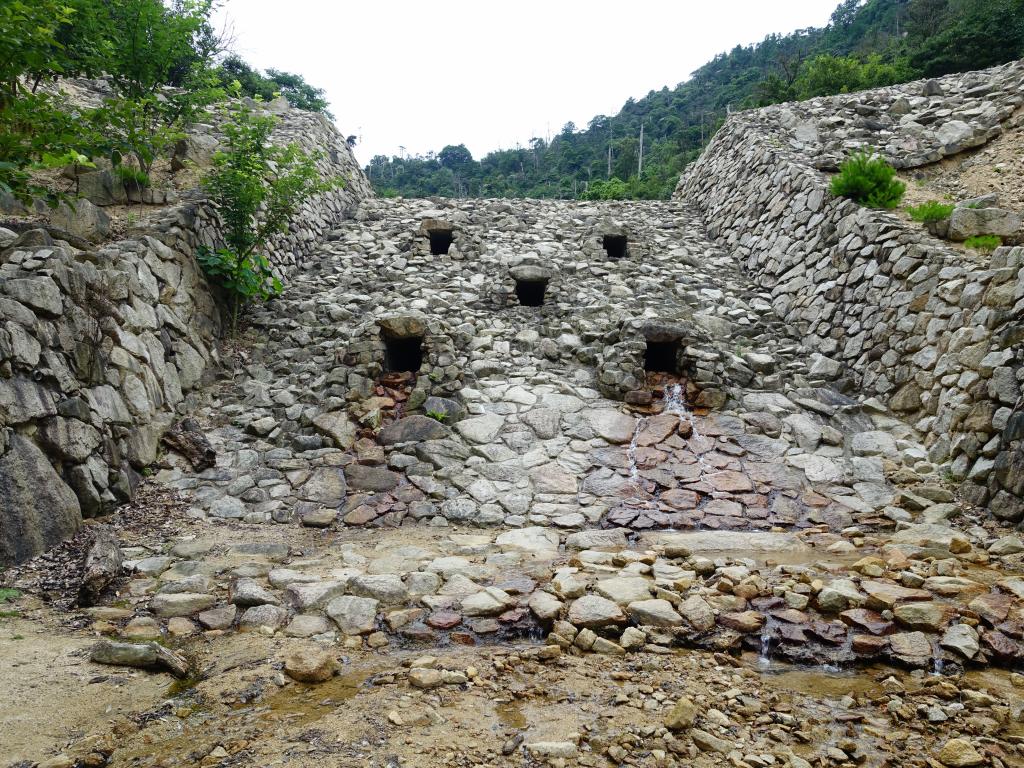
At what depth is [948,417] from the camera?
212 inches

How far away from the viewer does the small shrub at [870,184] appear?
7422 mm

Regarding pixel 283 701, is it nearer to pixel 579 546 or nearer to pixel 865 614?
pixel 579 546

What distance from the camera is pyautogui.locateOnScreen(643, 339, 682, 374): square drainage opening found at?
288 inches

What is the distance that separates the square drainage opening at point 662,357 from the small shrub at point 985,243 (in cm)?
338

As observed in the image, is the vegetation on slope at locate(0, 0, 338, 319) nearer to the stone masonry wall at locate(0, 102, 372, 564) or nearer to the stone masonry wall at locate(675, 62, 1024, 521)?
the stone masonry wall at locate(0, 102, 372, 564)

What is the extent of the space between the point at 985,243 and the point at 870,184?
1943 mm

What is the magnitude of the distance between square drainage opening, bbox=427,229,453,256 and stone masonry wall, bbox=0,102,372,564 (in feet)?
13.6

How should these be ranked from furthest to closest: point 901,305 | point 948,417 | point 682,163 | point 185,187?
1. point 682,163
2. point 185,187
3. point 901,305
4. point 948,417

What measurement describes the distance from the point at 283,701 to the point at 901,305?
726 centimetres

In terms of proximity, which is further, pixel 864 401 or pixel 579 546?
pixel 864 401

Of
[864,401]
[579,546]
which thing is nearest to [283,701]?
[579,546]

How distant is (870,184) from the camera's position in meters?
7.55

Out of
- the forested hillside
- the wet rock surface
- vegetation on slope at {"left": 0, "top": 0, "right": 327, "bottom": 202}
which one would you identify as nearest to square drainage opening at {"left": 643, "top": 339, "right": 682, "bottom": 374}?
the wet rock surface

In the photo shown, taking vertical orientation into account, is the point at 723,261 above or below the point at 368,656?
above
